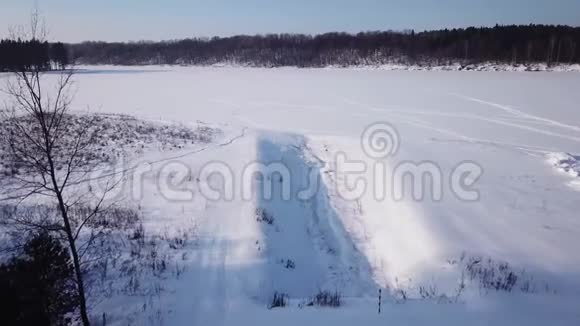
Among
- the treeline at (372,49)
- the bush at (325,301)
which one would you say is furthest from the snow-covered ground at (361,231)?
the treeline at (372,49)

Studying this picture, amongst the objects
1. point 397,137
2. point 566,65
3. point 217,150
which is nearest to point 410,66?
point 566,65

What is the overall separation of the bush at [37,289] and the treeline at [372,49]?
203ft

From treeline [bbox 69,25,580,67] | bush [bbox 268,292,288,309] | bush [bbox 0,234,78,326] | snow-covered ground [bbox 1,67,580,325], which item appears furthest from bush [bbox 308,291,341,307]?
treeline [bbox 69,25,580,67]

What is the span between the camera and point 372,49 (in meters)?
100

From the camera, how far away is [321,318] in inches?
224

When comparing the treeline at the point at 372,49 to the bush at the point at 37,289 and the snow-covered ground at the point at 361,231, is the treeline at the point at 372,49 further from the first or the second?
the bush at the point at 37,289

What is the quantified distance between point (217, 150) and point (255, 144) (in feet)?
6.76

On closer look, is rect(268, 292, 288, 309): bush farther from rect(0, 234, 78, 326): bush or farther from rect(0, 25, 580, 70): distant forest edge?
rect(0, 25, 580, 70): distant forest edge

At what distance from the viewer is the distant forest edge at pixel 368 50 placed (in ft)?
244

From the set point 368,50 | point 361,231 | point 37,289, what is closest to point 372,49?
point 368,50

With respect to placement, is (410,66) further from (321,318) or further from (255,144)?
(321,318)

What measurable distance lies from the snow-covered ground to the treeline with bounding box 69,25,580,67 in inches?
2153

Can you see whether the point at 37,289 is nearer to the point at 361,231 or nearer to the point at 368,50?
the point at 361,231

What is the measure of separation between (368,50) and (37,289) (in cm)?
10261
